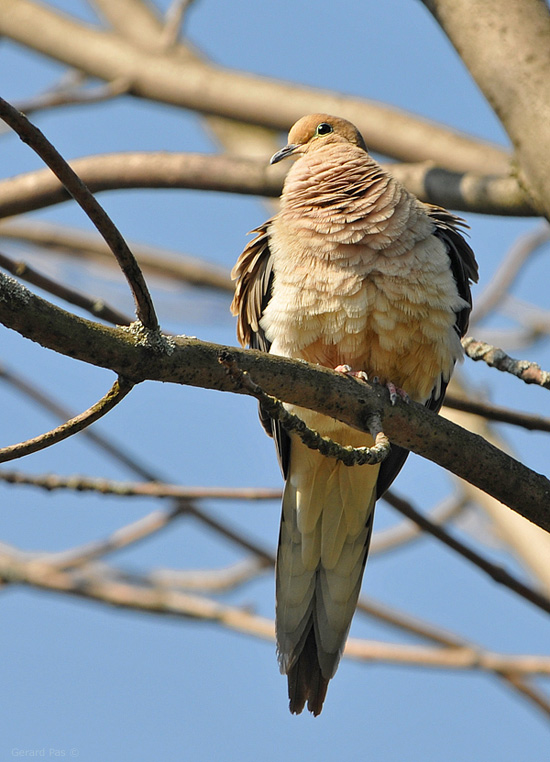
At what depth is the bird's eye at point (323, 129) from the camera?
4634 mm

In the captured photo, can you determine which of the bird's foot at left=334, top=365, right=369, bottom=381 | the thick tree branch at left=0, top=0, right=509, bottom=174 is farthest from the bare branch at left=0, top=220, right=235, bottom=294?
the bird's foot at left=334, top=365, right=369, bottom=381

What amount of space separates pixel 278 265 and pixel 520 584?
161 centimetres

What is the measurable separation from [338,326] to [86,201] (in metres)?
1.73

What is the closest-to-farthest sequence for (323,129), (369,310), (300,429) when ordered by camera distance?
1. (300,429)
2. (369,310)
3. (323,129)

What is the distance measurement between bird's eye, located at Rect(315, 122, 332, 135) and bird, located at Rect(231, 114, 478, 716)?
55cm

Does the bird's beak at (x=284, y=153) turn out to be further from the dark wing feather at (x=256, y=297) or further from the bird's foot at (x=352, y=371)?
the bird's foot at (x=352, y=371)

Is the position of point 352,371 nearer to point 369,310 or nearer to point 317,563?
point 369,310

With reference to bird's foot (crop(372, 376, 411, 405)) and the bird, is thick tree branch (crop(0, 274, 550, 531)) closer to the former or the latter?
bird's foot (crop(372, 376, 411, 405))

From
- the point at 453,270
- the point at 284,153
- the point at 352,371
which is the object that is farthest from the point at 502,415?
the point at 284,153

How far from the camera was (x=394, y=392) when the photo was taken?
3309 millimetres

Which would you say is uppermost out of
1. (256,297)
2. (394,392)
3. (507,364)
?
(256,297)

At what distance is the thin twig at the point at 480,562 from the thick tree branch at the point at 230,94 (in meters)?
1.79

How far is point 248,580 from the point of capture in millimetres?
5844

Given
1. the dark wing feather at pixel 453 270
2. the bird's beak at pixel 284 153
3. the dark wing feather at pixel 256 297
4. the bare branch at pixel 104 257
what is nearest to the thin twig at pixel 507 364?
the dark wing feather at pixel 453 270
